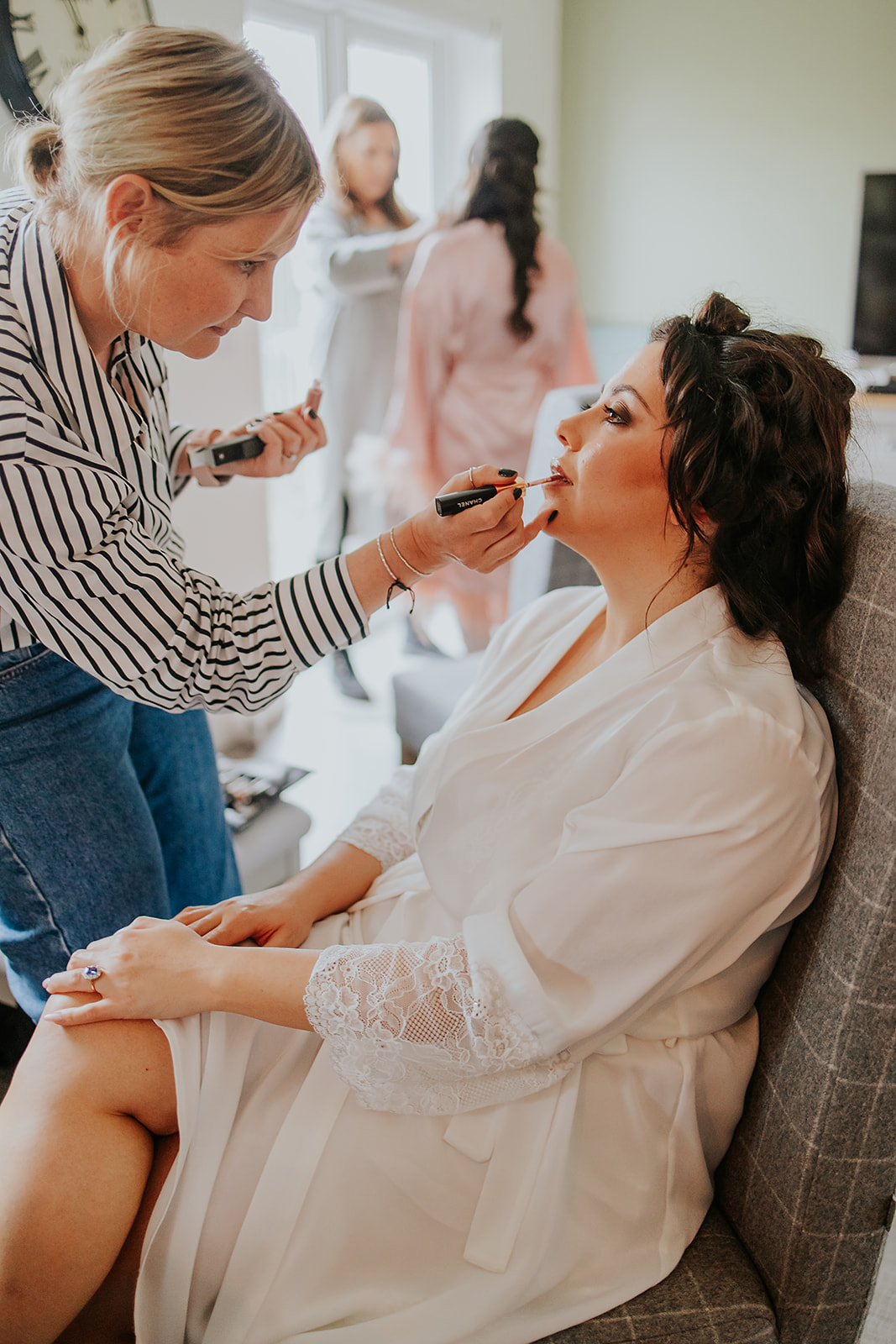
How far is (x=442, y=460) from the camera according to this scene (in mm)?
3066

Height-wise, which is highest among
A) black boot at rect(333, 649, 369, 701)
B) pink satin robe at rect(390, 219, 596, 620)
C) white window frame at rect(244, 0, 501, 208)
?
white window frame at rect(244, 0, 501, 208)

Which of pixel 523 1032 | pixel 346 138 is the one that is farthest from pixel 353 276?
pixel 523 1032

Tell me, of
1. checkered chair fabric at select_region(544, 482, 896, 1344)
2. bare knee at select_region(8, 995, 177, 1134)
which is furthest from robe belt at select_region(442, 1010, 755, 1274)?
bare knee at select_region(8, 995, 177, 1134)

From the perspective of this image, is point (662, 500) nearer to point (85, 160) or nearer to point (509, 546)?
point (509, 546)

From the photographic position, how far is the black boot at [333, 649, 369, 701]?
332 centimetres

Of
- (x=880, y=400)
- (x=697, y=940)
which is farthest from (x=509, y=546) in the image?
(x=880, y=400)

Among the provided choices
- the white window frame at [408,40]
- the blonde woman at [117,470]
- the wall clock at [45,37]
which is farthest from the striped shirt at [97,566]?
the white window frame at [408,40]

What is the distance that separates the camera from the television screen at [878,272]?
3662mm

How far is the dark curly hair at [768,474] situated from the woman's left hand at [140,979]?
638 millimetres

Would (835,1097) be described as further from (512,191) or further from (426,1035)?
(512,191)

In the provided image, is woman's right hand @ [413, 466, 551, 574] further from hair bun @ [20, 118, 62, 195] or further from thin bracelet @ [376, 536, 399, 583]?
hair bun @ [20, 118, 62, 195]

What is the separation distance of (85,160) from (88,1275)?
39.4 inches

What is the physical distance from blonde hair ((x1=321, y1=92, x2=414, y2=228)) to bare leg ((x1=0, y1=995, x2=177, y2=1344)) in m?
2.72

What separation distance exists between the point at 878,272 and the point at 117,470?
11.5ft
